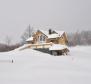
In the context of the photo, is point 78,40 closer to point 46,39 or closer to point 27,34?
point 27,34

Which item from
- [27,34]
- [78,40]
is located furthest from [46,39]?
[78,40]

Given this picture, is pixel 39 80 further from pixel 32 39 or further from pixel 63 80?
pixel 32 39

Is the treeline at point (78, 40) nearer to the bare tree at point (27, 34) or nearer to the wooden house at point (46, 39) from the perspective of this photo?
the bare tree at point (27, 34)

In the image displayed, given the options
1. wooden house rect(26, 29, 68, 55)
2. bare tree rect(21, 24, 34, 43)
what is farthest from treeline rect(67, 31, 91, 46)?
wooden house rect(26, 29, 68, 55)

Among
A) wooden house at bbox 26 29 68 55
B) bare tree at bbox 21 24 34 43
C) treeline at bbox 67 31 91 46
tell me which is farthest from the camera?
treeline at bbox 67 31 91 46

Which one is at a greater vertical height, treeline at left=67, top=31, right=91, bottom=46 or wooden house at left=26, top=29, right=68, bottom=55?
wooden house at left=26, top=29, right=68, bottom=55

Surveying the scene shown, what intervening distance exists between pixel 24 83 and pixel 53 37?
30.6m

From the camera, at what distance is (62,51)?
41.3m

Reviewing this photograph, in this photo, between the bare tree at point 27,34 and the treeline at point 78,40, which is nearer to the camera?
the bare tree at point 27,34

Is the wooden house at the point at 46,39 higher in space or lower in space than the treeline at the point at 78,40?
higher

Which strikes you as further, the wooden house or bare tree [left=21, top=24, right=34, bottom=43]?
bare tree [left=21, top=24, right=34, bottom=43]

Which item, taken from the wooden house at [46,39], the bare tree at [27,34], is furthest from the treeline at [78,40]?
the wooden house at [46,39]

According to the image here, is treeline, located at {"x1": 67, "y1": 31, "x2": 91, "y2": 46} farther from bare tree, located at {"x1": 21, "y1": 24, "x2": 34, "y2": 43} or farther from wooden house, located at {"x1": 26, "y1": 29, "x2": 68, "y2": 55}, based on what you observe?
wooden house, located at {"x1": 26, "y1": 29, "x2": 68, "y2": 55}

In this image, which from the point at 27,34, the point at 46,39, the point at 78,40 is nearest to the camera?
the point at 46,39
